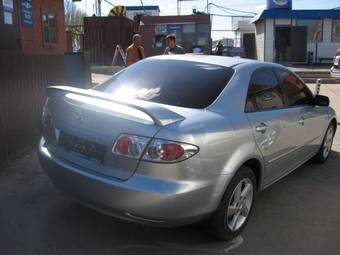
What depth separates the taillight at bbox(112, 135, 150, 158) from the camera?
343 centimetres

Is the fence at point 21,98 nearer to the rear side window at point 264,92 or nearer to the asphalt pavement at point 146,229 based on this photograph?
the asphalt pavement at point 146,229

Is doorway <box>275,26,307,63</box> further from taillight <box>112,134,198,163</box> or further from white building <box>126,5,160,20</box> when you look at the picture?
taillight <box>112,134,198,163</box>

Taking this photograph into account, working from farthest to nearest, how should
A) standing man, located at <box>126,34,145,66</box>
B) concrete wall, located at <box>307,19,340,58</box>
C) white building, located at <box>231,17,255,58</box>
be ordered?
1. white building, located at <box>231,17,255,58</box>
2. concrete wall, located at <box>307,19,340,58</box>
3. standing man, located at <box>126,34,145,66</box>

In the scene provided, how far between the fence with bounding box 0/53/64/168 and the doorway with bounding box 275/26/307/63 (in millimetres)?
22370

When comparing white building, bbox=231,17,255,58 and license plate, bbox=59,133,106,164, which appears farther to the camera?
white building, bbox=231,17,255,58

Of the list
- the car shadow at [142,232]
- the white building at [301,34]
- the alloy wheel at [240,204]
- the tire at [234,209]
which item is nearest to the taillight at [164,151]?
the tire at [234,209]

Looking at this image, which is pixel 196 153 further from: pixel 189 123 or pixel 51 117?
pixel 51 117

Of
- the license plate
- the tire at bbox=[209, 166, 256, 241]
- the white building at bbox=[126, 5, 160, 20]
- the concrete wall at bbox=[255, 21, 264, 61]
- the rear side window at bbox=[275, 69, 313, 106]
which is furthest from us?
the white building at bbox=[126, 5, 160, 20]

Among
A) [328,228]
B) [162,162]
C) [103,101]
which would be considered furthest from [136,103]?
[328,228]

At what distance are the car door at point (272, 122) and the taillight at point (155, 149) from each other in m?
0.98

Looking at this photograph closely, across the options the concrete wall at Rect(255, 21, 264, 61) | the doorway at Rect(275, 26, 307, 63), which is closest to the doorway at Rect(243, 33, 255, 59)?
the concrete wall at Rect(255, 21, 264, 61)

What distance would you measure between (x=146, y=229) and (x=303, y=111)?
2280 millimetres

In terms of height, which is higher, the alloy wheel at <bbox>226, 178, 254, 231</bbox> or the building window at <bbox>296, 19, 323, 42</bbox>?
the building window at <bbox>296, 19, 323, 42</bbox>

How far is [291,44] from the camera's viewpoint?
2808 cm
